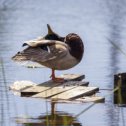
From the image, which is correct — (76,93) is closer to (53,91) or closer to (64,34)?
(53,91)

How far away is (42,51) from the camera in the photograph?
376 inches

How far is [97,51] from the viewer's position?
12.3m

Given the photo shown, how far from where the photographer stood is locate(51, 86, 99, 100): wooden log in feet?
29.1

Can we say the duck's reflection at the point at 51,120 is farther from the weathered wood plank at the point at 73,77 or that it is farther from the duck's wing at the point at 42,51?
the weathered wood plank at the point at 73,77

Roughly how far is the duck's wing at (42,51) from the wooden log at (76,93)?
510 millimetres

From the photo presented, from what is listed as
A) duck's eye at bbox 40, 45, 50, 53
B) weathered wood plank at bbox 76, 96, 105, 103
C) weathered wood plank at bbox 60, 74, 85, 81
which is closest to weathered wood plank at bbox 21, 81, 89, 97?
weathered wood plank at bbox 60, 74, 85, 81

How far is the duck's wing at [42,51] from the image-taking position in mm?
9500

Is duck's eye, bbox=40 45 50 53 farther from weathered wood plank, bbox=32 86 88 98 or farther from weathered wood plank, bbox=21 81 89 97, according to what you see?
weathered wood plank, bbox=32 86 88 98

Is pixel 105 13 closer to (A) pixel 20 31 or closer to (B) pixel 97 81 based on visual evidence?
(A) pixel 20 31

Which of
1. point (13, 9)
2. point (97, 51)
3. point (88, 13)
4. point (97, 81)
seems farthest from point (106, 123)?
point (13, 9)

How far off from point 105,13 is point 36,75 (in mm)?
8059

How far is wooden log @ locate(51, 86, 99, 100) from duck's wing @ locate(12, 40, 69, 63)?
0.51 meters

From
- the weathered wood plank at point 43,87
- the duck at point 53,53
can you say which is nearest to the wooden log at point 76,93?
the weathered wood plank at point 43,87

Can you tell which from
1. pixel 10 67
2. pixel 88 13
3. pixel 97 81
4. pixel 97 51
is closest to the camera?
pixel 97 81
